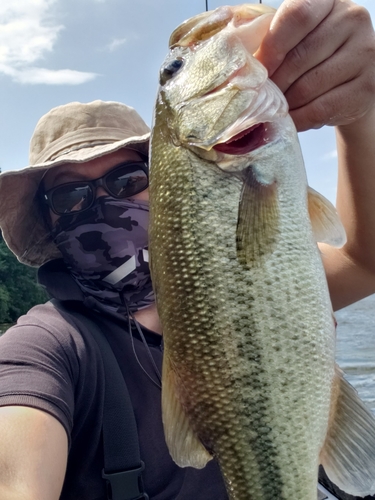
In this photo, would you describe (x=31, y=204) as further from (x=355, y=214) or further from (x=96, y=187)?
(x=355, y=214)

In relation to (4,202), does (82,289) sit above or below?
below

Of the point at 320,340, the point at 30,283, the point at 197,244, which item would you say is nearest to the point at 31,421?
the point at 197,244

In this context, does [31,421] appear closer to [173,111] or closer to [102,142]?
[173,111]

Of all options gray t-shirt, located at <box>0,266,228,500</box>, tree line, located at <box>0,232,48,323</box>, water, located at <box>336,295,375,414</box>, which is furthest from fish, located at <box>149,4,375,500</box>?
tree line, located at <box>0,232,48,323</box>

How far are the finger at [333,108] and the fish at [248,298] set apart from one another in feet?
0.43

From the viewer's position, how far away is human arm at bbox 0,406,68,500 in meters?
1.53

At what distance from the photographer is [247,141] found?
1.59 meters

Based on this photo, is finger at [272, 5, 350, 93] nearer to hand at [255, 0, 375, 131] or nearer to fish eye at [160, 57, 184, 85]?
hand at [255, 0, 375, 131]

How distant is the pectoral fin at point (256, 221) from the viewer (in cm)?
146

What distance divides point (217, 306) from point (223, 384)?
233 mm

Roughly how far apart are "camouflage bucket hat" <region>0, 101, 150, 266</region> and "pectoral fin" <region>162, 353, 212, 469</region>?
158 centimetres

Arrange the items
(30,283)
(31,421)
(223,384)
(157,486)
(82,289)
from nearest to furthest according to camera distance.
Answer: (223,384) < (31,421) < (157,486) < (82,289) < (30,283)

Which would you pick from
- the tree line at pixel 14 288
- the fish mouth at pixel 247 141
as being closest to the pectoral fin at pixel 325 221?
the fish mouth at pixel 247 141

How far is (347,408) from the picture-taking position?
146 centimetres
